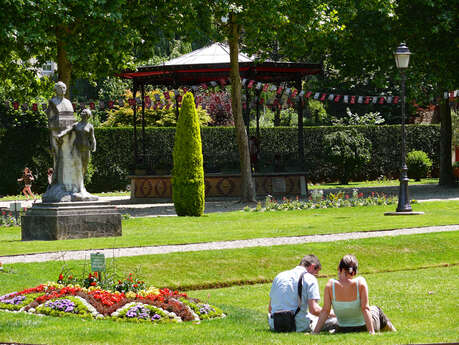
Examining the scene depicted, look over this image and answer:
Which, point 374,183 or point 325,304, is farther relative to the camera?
point 374,183

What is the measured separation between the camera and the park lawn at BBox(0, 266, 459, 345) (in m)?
8.02

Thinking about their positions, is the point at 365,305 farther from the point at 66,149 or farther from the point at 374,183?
the point at 374,183

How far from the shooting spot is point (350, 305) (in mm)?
8586

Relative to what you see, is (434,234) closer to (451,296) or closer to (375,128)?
(451,296)

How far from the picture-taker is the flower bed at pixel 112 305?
31.3 ft

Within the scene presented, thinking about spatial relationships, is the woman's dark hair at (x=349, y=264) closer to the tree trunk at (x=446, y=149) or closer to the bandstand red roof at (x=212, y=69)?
the bandstand red roof at (x=212, y=69)

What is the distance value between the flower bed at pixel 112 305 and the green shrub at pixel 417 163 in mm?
28584

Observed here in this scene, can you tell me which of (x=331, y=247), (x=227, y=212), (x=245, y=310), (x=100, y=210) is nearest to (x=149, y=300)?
(x=245, y=310)

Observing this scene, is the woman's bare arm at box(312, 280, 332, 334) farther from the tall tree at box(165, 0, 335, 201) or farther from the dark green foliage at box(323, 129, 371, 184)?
the dark green foliage at box(323, 129, 371, 184)

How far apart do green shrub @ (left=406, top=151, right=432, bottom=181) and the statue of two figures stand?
23127 millimetres

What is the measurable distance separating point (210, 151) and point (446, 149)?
31.9ft

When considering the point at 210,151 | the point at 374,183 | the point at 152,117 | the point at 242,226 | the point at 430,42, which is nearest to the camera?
the point at 242,226

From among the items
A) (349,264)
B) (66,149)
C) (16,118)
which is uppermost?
(16,118)

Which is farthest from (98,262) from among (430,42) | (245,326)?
(430,42)
